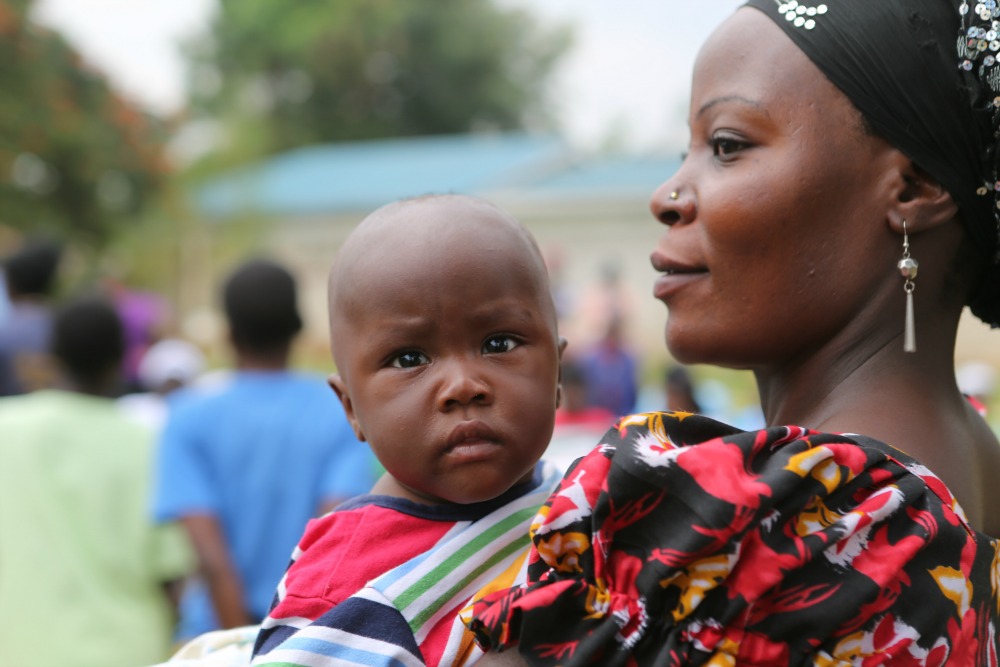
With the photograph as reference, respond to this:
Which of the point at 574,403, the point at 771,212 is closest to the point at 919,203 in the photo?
the point at 771,212

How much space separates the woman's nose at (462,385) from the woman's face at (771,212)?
1.24 feet

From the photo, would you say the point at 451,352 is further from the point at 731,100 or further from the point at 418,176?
the point at 418,176

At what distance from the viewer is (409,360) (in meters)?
1.90

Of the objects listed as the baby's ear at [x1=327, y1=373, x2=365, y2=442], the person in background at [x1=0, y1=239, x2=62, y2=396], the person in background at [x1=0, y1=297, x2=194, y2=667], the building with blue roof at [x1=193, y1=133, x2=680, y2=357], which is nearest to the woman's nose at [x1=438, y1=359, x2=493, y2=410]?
the baby's ear at [x1=327, y1=373, x2=365, y2=442]

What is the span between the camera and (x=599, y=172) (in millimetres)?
28438

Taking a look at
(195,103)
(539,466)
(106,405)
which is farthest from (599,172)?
(539,466)

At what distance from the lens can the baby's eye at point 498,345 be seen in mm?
1893

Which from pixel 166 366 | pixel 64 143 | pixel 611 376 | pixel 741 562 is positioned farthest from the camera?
pixel 64 143

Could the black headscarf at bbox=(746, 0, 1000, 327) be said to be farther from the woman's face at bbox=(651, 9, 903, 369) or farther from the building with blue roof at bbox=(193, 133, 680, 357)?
the building with blue roof at bbox=(193, 133, 680, 357)

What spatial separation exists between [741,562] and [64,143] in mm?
19188

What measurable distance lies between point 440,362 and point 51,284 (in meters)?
5.53

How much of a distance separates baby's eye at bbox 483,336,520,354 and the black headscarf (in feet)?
2.15

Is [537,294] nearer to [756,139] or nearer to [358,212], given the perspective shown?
[756,139]

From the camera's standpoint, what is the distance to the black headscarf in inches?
73.1
